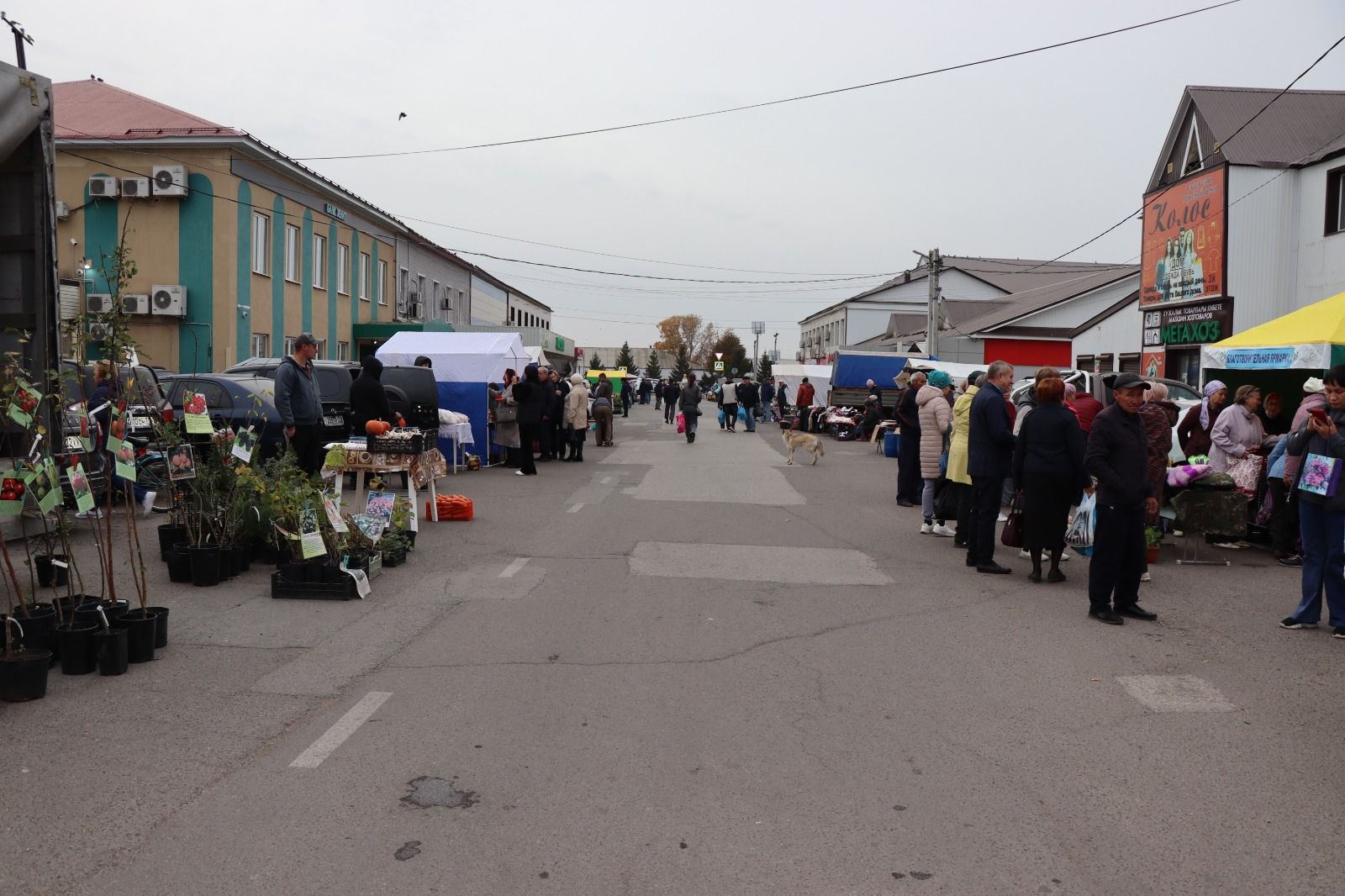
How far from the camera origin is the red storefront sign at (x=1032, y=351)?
4803cm

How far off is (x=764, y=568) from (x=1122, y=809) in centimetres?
595

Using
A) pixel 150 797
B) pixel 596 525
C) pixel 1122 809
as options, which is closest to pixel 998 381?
pixel 596 525

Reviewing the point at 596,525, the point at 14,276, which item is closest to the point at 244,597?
the point at 14,276

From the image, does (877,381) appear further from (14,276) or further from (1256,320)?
(14,276)

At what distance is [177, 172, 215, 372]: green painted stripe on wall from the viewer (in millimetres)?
29969

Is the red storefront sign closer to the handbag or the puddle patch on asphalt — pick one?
the handbag

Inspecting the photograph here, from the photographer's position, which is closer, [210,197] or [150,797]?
[150,797]

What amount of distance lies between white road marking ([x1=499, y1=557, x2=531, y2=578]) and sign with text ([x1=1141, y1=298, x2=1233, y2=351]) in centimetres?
1872

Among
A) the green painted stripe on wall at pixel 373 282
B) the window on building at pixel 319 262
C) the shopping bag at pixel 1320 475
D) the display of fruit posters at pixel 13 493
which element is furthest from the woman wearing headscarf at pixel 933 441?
the green painted stripe on wall at pixel 373 282

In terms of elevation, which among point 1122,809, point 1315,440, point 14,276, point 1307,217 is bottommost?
point 1122,809

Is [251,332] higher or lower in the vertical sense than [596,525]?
higher

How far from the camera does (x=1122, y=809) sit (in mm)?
4562

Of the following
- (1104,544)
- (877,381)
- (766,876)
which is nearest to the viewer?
(766,876)

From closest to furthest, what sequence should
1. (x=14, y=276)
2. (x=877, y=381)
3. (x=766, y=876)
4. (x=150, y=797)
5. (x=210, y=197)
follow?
(x=766, y=876)
(x=150, y=797)
(x=14, y=276)
(x=210, y=197)
(x=877, y=381)
